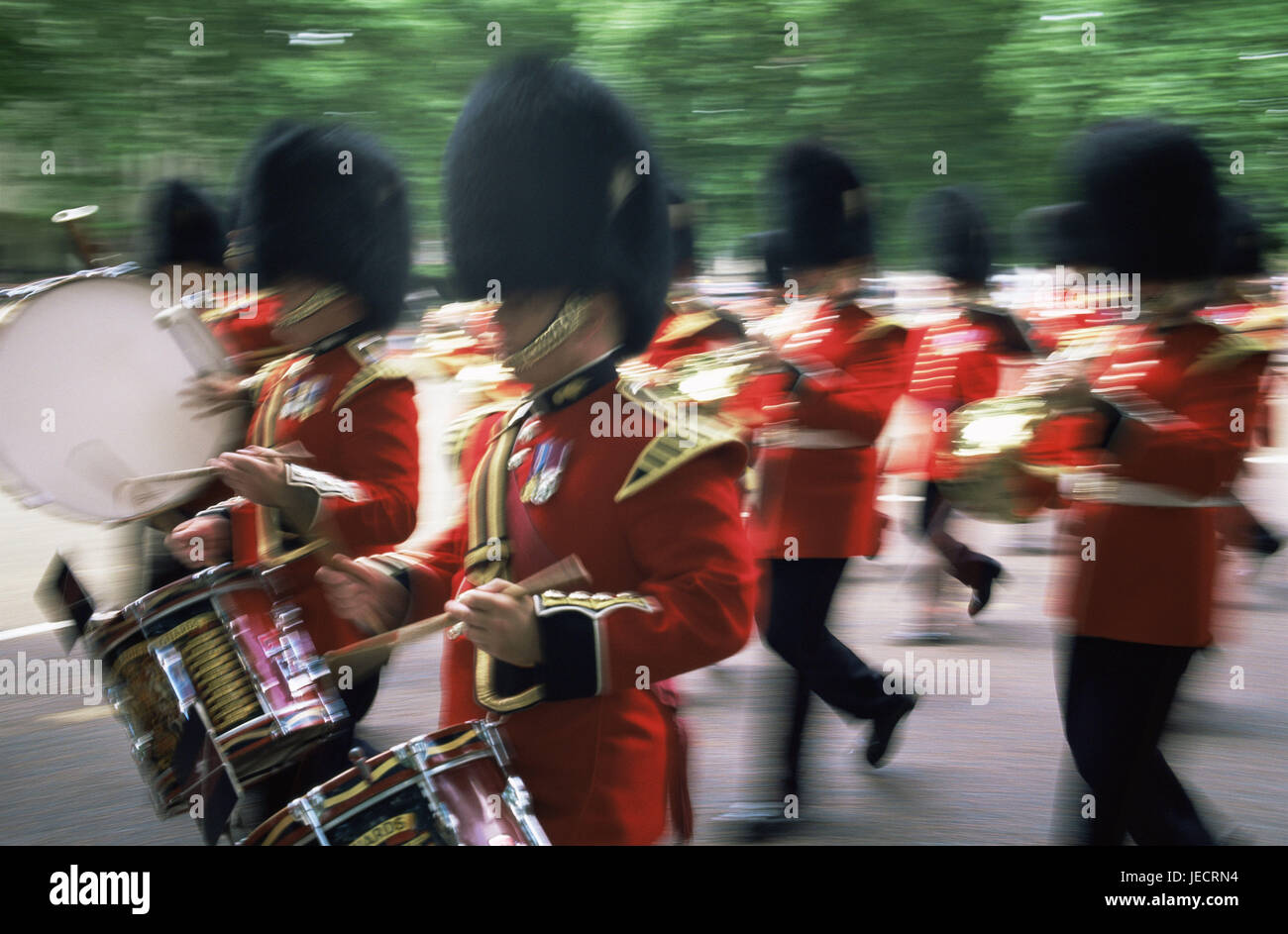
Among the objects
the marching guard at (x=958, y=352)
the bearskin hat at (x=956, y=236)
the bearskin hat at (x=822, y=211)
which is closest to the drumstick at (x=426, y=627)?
the bearskin hat at (x=822, y=211)

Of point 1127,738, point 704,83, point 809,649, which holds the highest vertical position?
point 704,83

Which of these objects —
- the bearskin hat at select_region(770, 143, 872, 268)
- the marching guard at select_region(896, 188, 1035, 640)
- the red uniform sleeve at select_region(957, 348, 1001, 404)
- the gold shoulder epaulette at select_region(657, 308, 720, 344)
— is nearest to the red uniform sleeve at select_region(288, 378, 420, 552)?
the gold shoulder epaulette at select_region(657, 308, 720, 344)

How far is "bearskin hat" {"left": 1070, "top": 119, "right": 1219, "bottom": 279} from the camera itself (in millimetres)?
2812

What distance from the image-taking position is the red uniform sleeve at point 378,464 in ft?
8.49

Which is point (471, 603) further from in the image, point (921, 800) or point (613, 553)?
point (921, 800)

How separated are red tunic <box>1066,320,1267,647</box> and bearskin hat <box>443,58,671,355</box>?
3.46ft

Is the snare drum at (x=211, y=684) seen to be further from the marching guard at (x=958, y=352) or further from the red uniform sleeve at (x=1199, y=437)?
the marching guard at (x=958, y=352)

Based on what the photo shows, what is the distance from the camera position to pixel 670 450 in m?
1.83

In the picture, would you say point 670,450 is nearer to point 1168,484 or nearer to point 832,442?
point 1168,484

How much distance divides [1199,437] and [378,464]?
1483 millimetres

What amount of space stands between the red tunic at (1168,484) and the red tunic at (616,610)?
1056 millimetres

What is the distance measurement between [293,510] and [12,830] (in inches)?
70.2

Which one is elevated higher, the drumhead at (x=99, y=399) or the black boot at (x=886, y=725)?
the drumhead at (x=99, y=399)

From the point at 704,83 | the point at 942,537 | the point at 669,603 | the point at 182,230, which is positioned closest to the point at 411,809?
the point at 669,603
